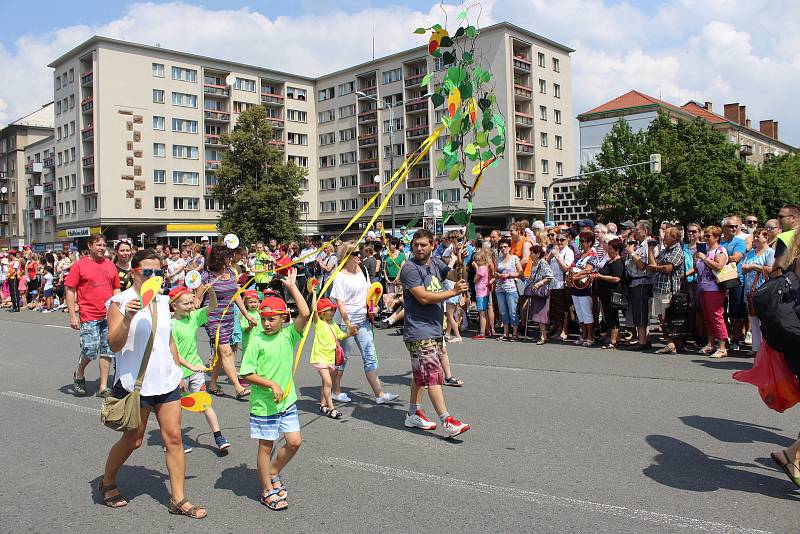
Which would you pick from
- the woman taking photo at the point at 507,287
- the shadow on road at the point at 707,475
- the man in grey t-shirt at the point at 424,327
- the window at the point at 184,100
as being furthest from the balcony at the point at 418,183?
the shadow on road at the point at 707,475

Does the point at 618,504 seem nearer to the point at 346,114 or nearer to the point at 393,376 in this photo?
the point at 393,376

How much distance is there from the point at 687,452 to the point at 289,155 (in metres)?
65.3

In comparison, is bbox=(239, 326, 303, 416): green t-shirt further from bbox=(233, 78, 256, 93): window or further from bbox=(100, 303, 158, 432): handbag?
bbox=(233, 78, 256, 93): window

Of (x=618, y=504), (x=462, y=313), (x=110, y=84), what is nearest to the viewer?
(x=618, y=504)

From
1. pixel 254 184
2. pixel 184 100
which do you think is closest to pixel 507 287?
pixel 254 184

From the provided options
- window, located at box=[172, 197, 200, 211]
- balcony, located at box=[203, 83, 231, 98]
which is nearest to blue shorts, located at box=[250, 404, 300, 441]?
window, located at box=[172, 197, 200, 211]

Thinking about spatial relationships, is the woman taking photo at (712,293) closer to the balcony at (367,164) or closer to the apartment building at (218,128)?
the apartment building at (218,128)

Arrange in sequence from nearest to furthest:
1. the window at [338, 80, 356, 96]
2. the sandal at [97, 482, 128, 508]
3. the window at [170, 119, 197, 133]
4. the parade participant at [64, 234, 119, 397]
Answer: the sandal at [97, 482, 128, 508] → the parade participant at [64, 234, 119, 397] → the window at [170, 119, 197, 133] → the window at [338, 80, 356, 96]

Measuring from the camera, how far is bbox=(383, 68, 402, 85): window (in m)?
60.0

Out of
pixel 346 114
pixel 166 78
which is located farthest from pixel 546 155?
pixel 166 78

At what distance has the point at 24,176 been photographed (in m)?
83.9

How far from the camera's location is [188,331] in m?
6.09

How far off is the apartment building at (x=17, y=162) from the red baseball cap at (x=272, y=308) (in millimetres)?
87677

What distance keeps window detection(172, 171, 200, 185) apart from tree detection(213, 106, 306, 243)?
1441 cm
